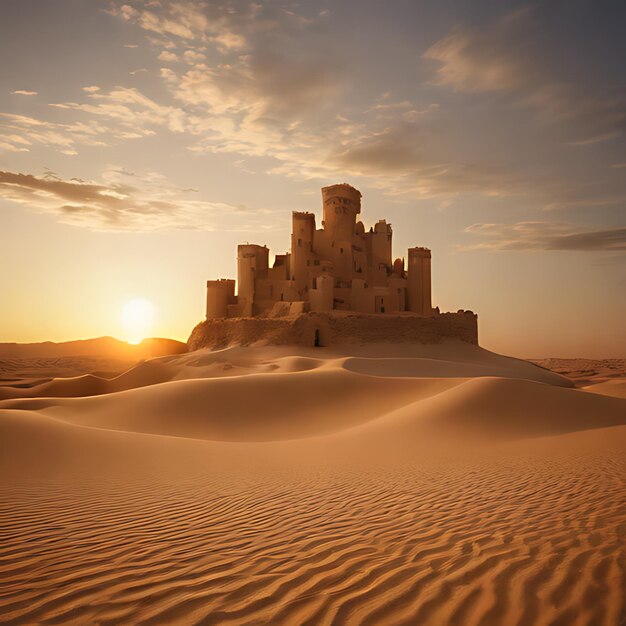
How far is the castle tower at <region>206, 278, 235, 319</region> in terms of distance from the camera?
46875 mm

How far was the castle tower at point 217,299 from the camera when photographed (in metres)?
46.9

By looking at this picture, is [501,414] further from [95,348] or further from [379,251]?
[95,348]

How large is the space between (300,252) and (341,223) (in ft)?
19.9

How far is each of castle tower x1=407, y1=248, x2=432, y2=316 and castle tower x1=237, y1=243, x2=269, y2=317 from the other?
15.9 metres

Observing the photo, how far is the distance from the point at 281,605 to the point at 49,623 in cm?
160

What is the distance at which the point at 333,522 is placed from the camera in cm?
521

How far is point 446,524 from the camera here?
4.95 meters

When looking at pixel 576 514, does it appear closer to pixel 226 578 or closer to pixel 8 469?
pixel 226 578

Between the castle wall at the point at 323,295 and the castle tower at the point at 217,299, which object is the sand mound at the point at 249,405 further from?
the castle tower at the point at 217,299

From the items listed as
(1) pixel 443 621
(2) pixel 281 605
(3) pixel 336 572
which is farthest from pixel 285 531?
(1) pixel 443 621

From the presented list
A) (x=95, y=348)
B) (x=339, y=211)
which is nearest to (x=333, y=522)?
(x=339, y=211)

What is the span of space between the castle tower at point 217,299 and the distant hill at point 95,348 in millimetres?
30622

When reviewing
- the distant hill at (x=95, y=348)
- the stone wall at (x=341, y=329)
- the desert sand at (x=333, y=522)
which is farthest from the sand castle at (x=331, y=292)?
the distant hill at (x=95, y=348)

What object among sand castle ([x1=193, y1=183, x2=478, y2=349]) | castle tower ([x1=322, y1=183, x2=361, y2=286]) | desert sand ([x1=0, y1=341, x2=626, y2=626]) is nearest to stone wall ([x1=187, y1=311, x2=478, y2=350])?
sand castle ([x1=193, y1=183, x2=478, y2=349])
